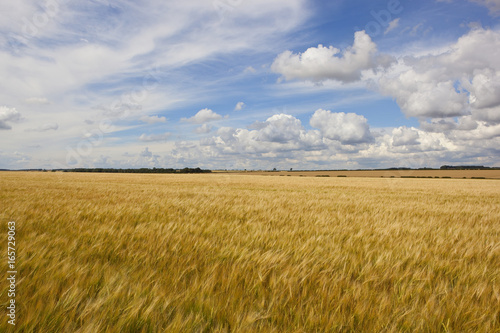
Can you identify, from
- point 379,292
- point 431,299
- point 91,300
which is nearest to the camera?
point 91,300

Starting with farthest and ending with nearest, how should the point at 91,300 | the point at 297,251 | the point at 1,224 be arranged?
1. the point at 1,224
2. the point at 297,251
3. the point at 91,300

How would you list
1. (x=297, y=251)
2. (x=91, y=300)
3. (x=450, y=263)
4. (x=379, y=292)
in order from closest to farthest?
(x=91, y=300), (x=379, y=292), (x=450, y=263), (x=297, y=251)

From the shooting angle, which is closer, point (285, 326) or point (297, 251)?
Result: point (285, 326)

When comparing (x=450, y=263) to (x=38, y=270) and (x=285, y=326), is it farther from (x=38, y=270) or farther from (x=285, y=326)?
(x=38, y=270)

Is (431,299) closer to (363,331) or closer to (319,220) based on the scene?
(363,331)

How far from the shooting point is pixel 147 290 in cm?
207

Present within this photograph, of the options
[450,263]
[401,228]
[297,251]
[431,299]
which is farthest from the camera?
[401,228]

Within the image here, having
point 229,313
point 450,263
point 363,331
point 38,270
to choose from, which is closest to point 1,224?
point 38,270

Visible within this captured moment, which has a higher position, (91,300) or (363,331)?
(91,300)

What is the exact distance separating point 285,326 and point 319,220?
394 centimetres

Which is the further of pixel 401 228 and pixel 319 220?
pixel 319 220

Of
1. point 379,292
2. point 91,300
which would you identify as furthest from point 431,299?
point 91,300

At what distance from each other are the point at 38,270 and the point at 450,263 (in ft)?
13.7

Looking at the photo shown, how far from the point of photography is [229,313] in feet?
5.84
